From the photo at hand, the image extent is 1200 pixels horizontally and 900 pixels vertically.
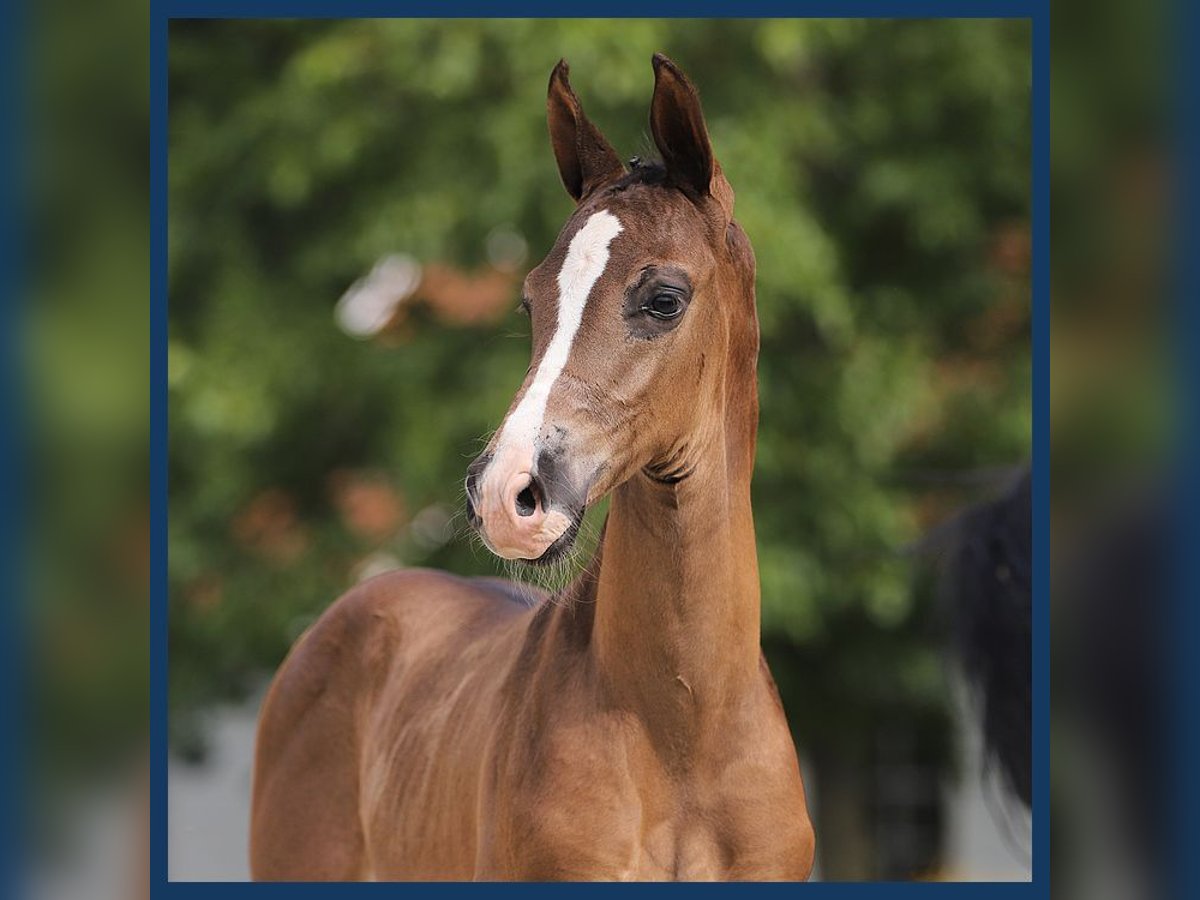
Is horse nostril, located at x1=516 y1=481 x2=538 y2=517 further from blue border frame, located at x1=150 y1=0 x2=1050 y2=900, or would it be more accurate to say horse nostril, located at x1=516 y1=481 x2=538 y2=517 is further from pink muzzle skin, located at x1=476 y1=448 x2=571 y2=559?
blue border frame, located at x1=150 y1=0 x2=1050 y2=900

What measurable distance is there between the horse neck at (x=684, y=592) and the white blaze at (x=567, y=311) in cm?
34

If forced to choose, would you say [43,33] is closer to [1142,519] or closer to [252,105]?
[1142,519]

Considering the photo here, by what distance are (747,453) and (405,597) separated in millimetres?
1512

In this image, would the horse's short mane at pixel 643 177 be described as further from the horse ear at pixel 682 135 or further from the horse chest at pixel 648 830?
the horse chest at pixel 648 830

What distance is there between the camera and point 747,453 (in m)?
2.57

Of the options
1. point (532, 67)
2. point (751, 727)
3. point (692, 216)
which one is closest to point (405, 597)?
point (751, 727)

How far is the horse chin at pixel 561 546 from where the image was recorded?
209 centimetres

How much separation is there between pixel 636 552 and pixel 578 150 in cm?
68

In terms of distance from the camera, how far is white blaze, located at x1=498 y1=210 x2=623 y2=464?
2104 mm

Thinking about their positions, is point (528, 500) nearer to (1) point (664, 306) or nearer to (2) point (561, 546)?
(2) point (561, 546)

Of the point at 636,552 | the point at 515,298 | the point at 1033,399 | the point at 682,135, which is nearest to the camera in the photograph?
the point at 1033,399

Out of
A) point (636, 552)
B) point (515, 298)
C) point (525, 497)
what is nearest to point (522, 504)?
point (525, 497)

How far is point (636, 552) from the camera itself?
2.51 meters

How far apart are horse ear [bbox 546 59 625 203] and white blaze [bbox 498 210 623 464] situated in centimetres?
20
